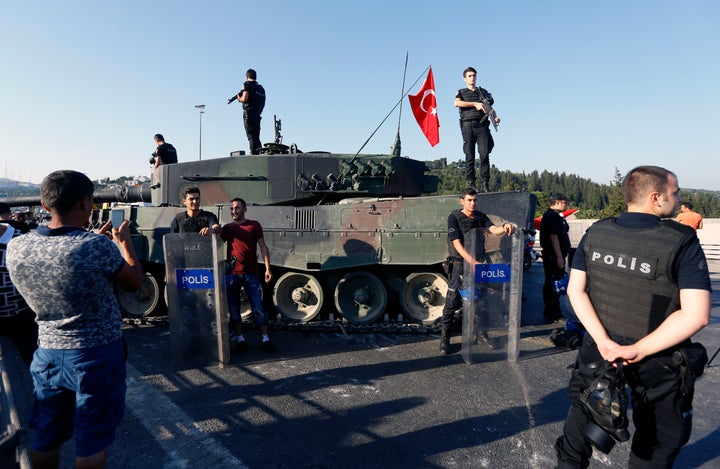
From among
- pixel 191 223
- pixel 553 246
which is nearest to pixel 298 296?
pixel 191 223

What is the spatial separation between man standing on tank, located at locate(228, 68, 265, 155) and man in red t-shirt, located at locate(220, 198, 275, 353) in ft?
11.4

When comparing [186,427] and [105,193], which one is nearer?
[186,427]

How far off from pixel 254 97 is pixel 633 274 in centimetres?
805

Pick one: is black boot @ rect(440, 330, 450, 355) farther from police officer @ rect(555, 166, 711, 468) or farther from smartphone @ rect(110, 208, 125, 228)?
smartphone @ rect(110, 208, 125, 228)

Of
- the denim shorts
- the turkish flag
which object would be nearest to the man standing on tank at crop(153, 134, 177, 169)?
the turkish flag

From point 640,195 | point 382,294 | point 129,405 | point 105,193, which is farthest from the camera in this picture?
point 105,193

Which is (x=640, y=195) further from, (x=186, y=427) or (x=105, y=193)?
(x=105, y=193)

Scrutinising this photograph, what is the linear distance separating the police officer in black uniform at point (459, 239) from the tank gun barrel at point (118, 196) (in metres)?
6.95

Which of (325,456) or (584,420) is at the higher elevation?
(584,420)

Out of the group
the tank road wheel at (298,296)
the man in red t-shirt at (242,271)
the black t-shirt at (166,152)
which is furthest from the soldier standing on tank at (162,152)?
the man in red t-shirt at (242,271)

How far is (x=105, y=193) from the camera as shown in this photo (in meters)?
10.0

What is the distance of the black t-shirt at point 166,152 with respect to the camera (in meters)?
9.38

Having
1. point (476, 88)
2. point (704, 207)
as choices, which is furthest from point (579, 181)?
point (476, 88)

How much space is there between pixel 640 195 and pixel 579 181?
11306cm
